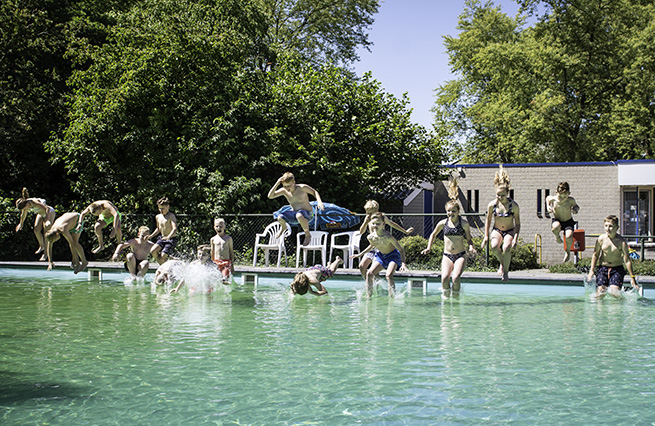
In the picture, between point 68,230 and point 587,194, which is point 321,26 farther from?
point 68,230

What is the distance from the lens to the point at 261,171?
2120 centimetres

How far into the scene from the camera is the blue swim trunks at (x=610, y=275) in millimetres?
11266

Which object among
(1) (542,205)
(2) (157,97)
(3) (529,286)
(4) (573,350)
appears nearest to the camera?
(4) (573,350)

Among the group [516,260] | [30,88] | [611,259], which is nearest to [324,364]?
[611,259]

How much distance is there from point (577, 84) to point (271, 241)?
23.1 meters

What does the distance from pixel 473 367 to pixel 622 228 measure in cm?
1950

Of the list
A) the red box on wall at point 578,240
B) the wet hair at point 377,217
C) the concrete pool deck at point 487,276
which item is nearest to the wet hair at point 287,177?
the wet hair at point 377,217

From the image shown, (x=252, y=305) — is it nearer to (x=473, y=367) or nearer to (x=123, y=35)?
(x=473, y=367)

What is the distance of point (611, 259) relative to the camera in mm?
11234

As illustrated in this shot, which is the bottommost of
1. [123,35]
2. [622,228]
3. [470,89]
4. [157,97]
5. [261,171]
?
[622,228]

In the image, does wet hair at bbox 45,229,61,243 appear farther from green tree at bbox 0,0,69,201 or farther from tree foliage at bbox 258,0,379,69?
tree foliage at bbox 258,0,379,69

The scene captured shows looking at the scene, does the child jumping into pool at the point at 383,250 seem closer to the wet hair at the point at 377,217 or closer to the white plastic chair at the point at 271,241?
the wet hair at the point at 377,217

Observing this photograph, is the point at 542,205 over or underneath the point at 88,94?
underneath

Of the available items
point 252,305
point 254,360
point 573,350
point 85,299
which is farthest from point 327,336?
point 85,299
